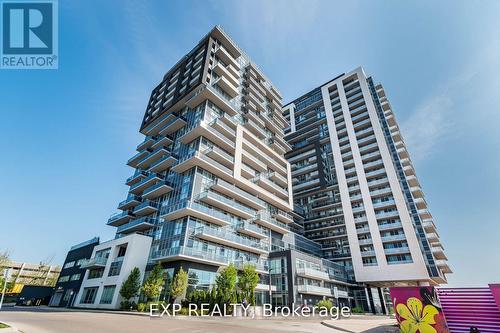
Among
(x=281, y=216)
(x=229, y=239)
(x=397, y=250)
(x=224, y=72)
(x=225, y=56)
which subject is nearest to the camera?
(x=229, y=239)

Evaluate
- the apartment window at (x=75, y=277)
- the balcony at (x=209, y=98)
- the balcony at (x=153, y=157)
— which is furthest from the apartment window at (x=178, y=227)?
the balcony at (x=209, y=98)

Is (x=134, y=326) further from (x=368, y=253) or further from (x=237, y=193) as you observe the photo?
(x=368, y=253)

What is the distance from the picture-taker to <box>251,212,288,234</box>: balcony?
48.0 metres

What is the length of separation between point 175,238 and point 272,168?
97.4 feet

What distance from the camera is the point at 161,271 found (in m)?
32.5

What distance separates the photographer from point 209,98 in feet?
160

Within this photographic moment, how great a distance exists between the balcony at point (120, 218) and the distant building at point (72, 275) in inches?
159

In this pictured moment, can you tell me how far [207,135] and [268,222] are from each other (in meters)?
20.6

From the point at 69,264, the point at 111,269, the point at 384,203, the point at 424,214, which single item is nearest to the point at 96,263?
the point at 111,269

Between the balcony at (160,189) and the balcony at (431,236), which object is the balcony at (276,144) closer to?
the balcony at (160,189)

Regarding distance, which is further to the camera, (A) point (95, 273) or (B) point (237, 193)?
(B) point (237, 193)

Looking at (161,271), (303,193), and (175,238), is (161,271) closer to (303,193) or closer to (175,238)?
(175,238)

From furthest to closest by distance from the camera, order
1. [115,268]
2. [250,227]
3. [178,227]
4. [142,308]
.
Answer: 1. [250,227]
2. [178,227]
3. [115,268]
4. [142,308]

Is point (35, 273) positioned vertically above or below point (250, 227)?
below
